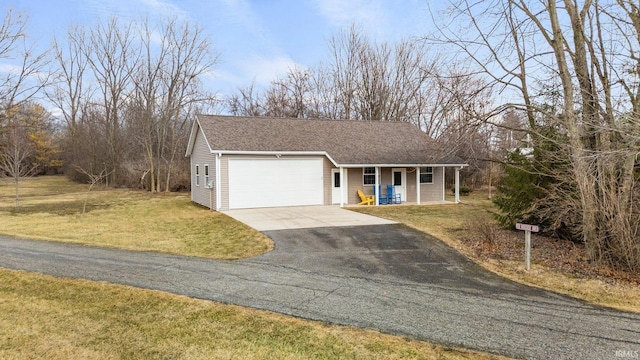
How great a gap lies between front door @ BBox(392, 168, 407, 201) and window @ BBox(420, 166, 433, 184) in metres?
0.96

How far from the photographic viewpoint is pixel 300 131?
765 inches

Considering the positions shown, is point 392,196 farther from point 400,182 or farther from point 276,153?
point 276,153

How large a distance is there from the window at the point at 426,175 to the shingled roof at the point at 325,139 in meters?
0.97

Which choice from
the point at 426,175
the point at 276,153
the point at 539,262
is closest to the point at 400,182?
the point at 426,175

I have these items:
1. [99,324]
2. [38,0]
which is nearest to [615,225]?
[99,324]

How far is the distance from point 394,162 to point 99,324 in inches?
593

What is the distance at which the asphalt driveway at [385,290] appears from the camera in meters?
4.13

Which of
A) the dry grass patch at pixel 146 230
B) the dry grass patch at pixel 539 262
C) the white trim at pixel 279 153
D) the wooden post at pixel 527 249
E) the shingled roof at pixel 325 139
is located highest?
the shingled roof at pixel 325 139

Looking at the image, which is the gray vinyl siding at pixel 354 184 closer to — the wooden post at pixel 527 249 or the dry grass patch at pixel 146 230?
the dry grass patch at pixel 146 230

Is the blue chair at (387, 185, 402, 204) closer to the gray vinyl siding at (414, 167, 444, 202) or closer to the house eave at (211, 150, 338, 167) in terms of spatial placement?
the gray vinyl siding at (414, 167, 444, 202)

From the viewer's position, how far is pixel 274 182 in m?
17.0

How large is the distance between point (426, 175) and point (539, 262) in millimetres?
12181

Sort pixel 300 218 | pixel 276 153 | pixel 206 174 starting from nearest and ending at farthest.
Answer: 1. pixel 300 218
2. pixel 276 153
3. pixel 206 174

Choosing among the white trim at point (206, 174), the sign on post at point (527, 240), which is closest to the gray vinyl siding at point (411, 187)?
the white trim at point (206, 174)
